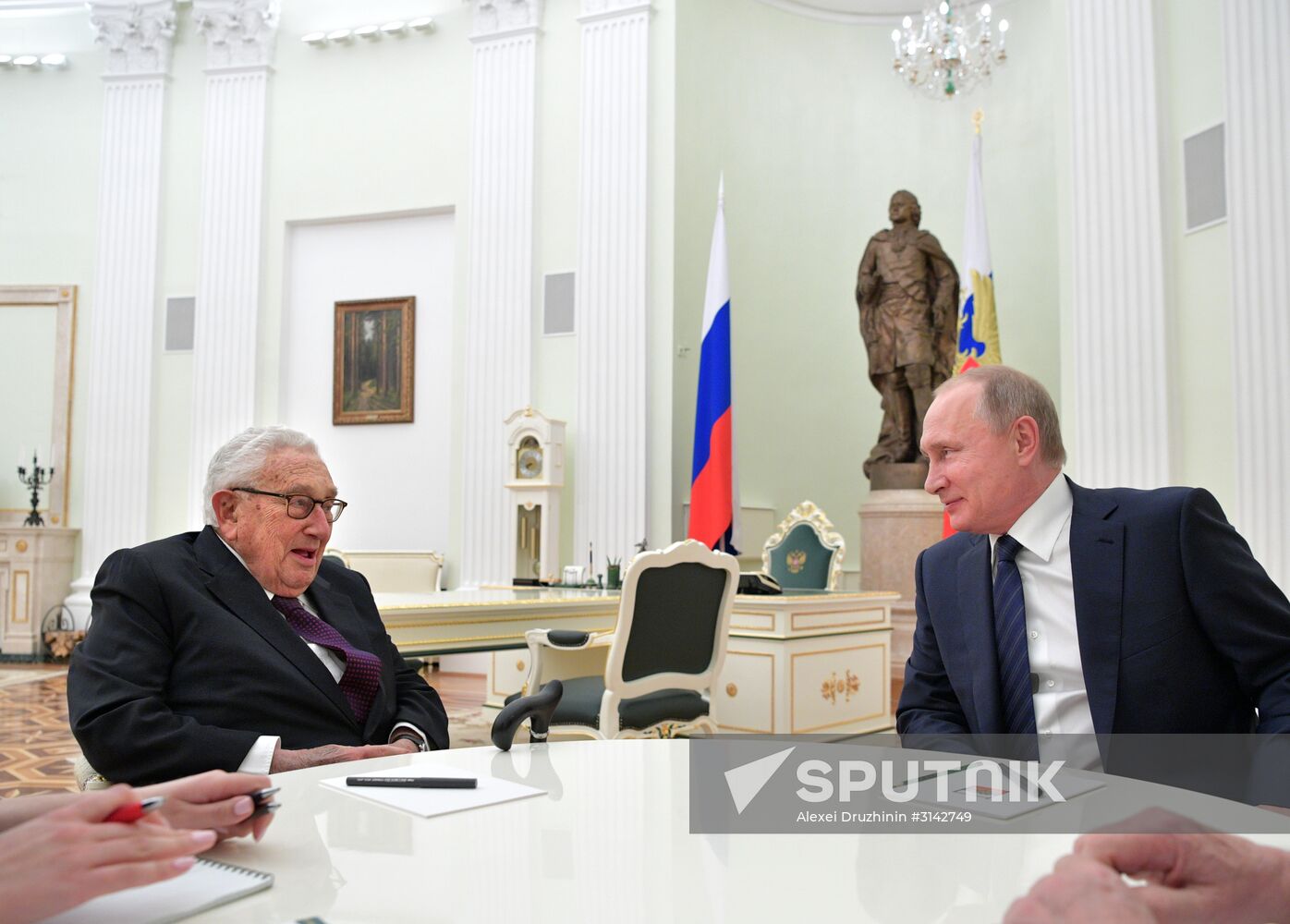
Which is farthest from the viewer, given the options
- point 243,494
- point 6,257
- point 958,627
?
point 6,257

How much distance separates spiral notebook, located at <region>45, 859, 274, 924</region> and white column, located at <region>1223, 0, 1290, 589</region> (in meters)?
5.12

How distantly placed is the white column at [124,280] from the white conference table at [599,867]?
9.24m

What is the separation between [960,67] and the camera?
8445 millimetres

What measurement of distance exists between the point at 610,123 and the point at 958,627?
7.27 m

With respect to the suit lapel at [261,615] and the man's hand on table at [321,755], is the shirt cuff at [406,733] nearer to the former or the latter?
the suit lapel at [261,615]

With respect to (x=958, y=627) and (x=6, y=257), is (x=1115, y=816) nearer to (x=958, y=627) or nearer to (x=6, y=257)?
(x=958, y=627)

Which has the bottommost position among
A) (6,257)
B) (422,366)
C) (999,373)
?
(999,373)

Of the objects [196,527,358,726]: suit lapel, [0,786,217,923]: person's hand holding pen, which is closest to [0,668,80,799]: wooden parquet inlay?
[196,527,358,726]: suit lapel

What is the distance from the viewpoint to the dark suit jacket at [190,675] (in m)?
1.75

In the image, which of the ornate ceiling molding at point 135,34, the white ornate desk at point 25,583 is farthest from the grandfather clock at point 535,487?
the ornate ceiling molding at point 135,34

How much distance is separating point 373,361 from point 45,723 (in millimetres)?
4287

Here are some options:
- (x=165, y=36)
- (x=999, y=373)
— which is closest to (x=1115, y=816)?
(x=999, y=373)

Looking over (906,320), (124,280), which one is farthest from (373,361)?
(906,320)

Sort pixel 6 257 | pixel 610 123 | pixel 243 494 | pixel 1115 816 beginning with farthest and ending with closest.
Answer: pixel 6 257 → pixel 610 123 → pixel 243 494 → pixel 1115 816
